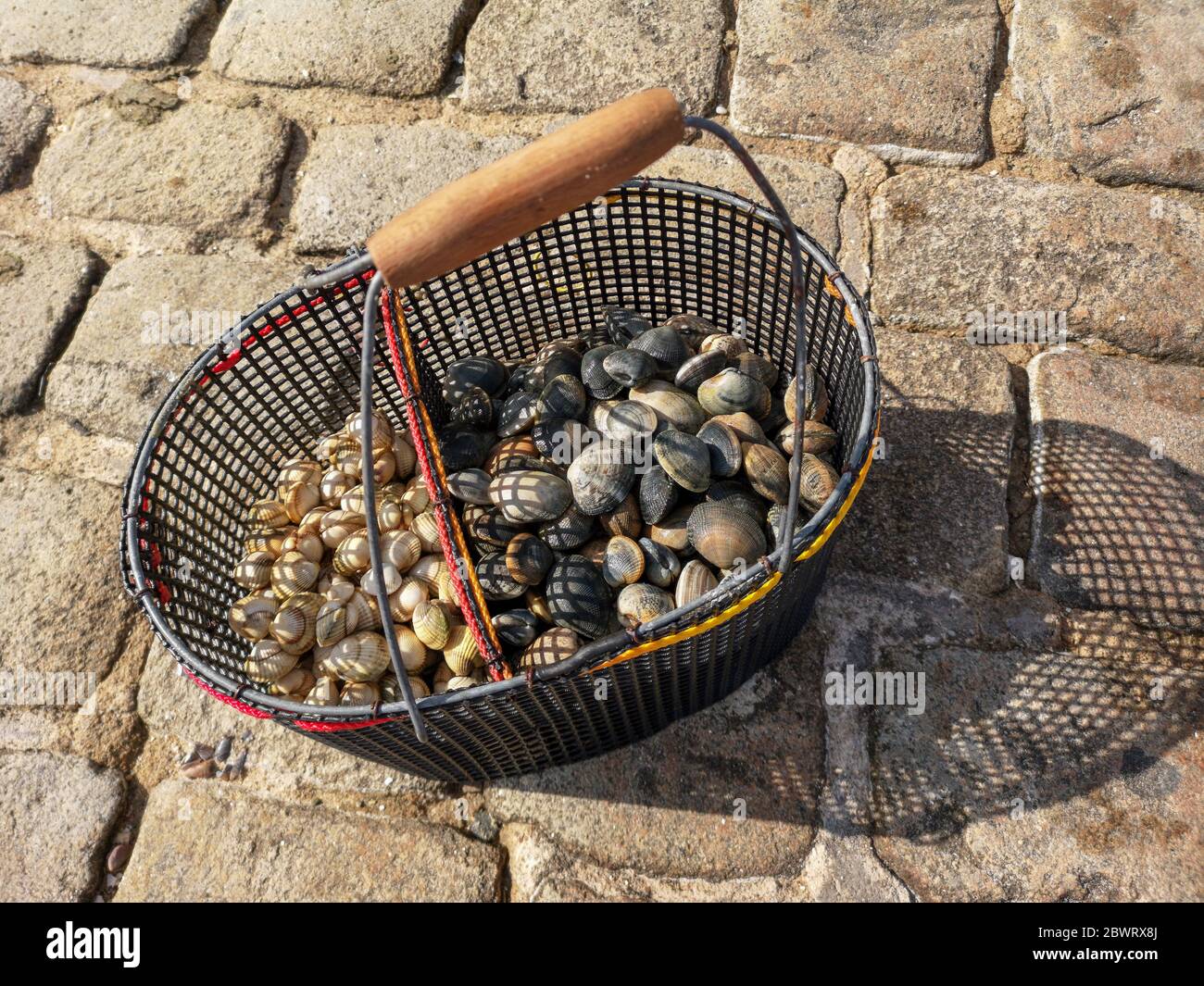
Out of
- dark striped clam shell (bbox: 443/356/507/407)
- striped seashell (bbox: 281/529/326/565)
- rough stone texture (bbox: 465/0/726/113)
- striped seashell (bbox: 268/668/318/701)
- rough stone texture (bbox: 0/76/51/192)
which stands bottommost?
striped seashell (bbox: 268/668/318/701)

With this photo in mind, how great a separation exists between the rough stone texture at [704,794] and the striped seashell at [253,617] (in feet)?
2.20

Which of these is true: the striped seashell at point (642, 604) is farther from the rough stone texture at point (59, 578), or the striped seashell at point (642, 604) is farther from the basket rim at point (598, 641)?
the rough stone texture at point (59, 578)

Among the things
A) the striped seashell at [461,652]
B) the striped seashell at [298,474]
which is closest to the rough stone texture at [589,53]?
the striped seashell at [298,474]

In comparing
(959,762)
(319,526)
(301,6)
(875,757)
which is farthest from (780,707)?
(301,6)

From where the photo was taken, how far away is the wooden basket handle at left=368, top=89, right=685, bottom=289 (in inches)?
46.0

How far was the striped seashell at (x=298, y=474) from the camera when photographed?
2262mm

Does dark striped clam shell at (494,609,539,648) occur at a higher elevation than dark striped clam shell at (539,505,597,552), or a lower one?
lower

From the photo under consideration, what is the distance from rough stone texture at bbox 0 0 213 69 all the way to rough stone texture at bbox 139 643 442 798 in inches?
92.9

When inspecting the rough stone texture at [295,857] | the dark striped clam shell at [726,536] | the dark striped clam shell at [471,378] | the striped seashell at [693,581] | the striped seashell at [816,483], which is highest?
the dark striped clam shell at [471,378]

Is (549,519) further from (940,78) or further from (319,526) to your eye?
(940,78)

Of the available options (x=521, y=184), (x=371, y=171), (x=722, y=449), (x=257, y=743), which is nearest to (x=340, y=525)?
(x=257, y=743)

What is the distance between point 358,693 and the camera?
6.56 ft

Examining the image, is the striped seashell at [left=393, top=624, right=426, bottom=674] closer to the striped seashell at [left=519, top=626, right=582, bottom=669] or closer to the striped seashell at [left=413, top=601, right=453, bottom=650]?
the striped seashell at [left=413, top=601, right=453, bottom=650]

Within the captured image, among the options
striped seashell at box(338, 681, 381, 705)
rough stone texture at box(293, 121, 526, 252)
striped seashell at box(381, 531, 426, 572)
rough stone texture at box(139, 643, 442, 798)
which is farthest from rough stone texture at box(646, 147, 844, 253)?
rough stone texture at box(139, 643, 442, 798)
